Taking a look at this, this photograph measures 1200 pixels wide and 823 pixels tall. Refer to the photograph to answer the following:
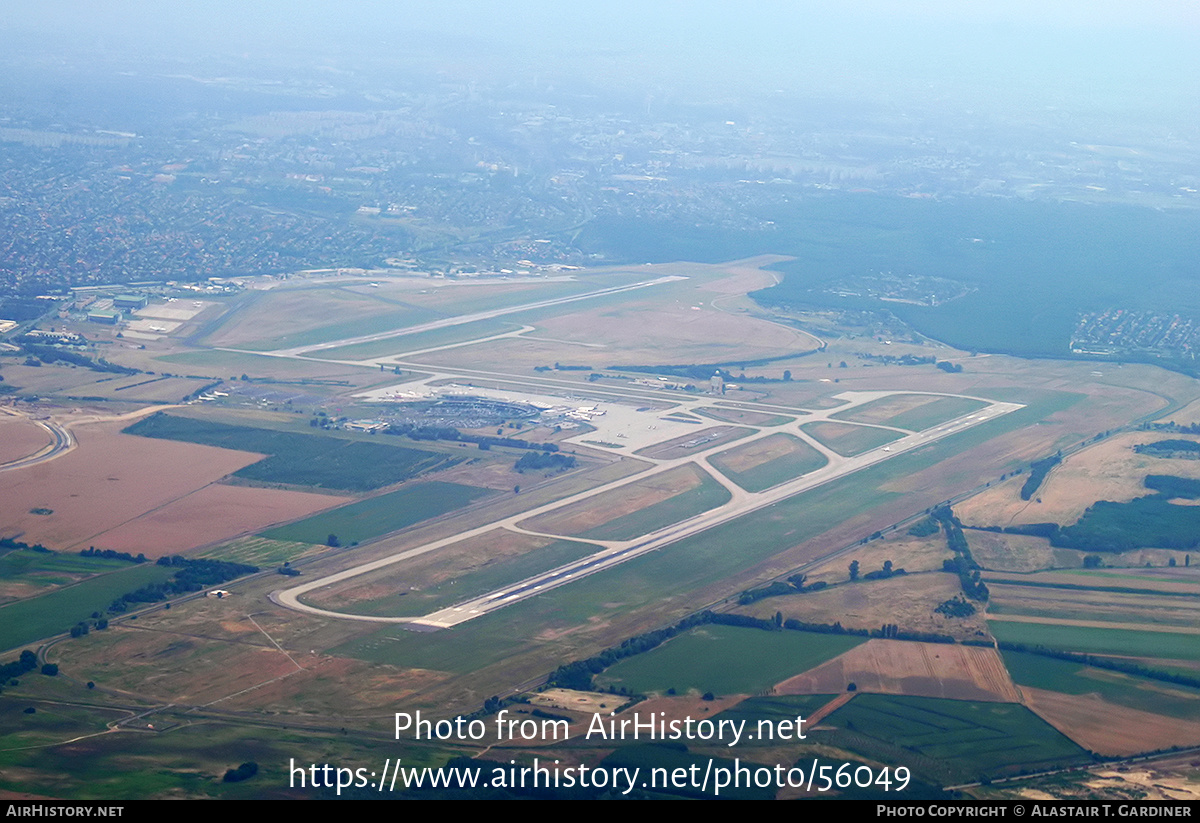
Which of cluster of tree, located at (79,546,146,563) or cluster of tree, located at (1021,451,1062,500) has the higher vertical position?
cluster of tree, located at (1021,451,1062,500)

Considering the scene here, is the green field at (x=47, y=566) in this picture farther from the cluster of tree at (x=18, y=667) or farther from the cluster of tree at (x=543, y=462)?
the cluster of tree at (x=543, y=462)

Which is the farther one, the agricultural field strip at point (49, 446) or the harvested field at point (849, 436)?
the harvested field at point (849, 436)

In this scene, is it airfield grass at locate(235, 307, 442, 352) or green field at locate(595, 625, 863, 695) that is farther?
airfield grass at locate(235, 307, 442, 352)

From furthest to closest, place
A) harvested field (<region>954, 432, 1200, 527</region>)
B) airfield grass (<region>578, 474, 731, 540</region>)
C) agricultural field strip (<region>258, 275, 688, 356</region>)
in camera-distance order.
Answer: agricultural field strip (<region>258, 275, 688, 356</region>) → harvested field (<region>954, 432, 1200, 527</region>) → airfield grass (<region>578, 474, 731, 540</region>)

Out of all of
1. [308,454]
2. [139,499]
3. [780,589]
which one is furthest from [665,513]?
[139,499]

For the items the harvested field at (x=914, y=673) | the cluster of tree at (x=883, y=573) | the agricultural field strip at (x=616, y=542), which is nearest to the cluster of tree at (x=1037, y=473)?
the agricultural field strip at (x=616, y=542)

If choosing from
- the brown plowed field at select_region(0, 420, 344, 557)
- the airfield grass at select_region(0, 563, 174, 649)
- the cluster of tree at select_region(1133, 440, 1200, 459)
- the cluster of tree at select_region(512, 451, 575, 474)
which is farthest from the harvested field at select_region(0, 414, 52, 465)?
the cluster of tree at select_region(1133, 440, 1200, 459)

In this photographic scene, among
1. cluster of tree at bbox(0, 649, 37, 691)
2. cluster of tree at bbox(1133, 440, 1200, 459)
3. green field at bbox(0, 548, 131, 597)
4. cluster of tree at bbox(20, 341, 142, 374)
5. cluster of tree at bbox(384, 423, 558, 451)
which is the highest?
cluster of tree at bbox(1133, 440, 1200, 459)

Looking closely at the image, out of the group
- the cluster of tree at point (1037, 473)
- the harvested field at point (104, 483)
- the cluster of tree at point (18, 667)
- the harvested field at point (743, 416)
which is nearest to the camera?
the cluster of tree at point (18, 667)

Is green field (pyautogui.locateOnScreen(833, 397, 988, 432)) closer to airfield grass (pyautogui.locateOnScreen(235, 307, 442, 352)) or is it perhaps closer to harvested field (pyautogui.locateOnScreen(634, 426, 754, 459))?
harvested field (pyautogui.locateOnScreen(634, 426, 754, 459))
